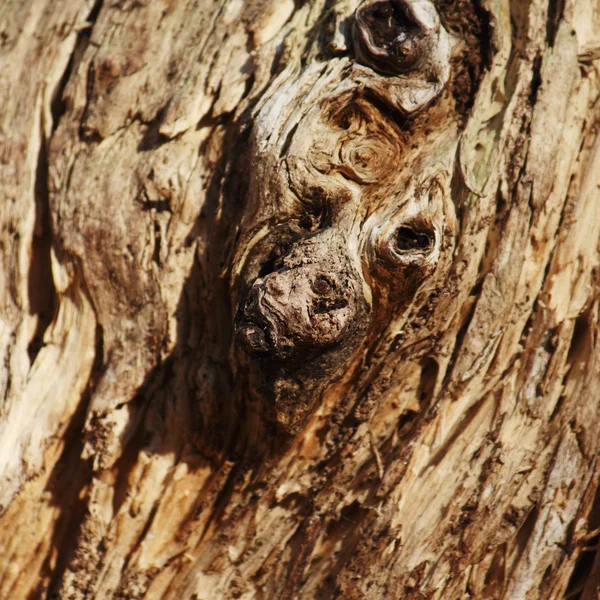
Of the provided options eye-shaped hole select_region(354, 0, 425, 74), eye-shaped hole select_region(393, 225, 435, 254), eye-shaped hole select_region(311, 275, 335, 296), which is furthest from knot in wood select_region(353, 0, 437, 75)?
eye-shaped hole select_region(311, 275, 335, 296)

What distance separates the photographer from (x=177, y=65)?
213 centimetres

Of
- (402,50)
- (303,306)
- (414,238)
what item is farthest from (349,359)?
(402,50)

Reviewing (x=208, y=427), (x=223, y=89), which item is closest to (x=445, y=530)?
(x=208, y=427)

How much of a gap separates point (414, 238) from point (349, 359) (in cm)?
35

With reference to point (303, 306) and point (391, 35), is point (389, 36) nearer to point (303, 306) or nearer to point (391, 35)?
point (391, 35)

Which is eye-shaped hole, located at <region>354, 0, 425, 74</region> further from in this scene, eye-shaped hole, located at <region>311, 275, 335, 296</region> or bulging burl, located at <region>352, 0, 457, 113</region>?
eye-shaped hole, located at <region>311, 275, 335, 296</region>

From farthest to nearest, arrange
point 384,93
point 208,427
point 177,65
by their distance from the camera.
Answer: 1. point 177,65
2. point 208,427
3. point 384,93

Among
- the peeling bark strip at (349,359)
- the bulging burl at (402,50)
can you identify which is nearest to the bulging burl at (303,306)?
the peeling bark strip at (349,359)

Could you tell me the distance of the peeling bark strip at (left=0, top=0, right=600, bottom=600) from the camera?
183 centimetres

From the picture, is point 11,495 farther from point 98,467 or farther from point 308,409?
point 308,409

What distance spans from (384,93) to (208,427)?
1043 mm

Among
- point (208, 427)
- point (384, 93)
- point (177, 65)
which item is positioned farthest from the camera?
Answer: point (177, 65)

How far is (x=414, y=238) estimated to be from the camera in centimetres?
168

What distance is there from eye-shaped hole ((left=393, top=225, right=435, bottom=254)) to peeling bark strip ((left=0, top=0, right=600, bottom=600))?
111 millimetres
